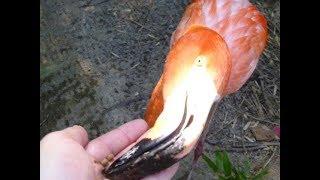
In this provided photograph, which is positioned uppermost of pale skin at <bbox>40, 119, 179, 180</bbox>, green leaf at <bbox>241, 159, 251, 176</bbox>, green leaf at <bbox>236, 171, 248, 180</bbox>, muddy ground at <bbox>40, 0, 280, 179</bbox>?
muddy ground at <bbox>40, 0, 280, 179</bbox>

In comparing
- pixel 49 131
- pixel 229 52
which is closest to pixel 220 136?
pixel 229 52

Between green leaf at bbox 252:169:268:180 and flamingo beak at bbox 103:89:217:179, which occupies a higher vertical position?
flamingo beak at bbox 103:89:217:179

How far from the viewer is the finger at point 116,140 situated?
244 centimetres

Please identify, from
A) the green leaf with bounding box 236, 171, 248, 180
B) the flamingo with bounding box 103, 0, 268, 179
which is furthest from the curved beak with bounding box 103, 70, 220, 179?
the green leaf with bounding box 236, 171, 248, 180

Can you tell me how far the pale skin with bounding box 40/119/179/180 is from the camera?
237 centimetres

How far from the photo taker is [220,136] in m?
2.51

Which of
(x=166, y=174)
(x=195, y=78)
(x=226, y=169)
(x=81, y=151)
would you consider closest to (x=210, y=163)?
(x=226, y=169)

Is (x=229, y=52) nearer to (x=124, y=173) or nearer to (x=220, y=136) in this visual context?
(x=220, y=136)

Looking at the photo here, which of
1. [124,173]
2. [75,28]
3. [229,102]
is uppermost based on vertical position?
[75,28]

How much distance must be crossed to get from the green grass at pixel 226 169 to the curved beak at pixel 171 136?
11 cm

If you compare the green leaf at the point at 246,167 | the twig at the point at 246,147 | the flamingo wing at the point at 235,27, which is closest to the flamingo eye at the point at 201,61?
the flamingo wing at the point at 235,27

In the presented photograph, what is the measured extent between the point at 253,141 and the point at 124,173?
1.72ft

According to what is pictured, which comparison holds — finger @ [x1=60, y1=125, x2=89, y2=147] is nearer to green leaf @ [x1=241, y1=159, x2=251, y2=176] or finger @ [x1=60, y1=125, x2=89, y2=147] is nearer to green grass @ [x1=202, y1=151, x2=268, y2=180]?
green grass @ [x1=202, y1=151, x2=268, y2=180]

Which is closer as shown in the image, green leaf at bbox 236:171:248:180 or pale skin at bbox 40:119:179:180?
pale skin at bbox 40:119:179:180
